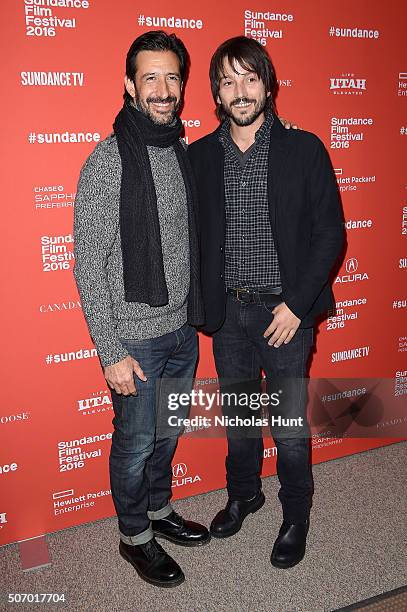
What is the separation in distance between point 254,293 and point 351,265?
100 centimetres

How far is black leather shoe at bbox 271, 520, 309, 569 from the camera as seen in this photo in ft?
7.68

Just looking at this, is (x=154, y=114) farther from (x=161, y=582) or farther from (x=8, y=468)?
(x=161, y=582)

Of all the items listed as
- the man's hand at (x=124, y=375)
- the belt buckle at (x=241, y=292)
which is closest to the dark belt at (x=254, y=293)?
the belt buckle at (x=241, y=292)

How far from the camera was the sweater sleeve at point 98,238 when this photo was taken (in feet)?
6.10

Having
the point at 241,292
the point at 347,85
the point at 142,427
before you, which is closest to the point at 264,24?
the point at 347,85

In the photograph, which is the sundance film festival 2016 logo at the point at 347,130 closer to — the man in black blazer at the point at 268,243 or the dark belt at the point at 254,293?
the man in black blazer at the point at 268,243

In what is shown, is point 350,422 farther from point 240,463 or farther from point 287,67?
point 287,67

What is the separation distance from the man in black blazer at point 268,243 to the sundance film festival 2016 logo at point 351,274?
73cm

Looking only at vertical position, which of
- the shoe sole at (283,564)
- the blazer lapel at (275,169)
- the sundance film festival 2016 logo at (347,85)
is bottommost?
the shoe sole at (283,564)

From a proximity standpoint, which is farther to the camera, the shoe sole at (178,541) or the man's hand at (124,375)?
the shoe sole at (178,541)

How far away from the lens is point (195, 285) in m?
2.14

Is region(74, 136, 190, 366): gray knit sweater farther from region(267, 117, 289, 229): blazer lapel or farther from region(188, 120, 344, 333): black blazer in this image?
region(267, 117, 289, 229): blazer lapel

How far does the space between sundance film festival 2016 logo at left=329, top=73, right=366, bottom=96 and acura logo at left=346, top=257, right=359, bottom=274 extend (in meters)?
0.85

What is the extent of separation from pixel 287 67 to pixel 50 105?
113cm
